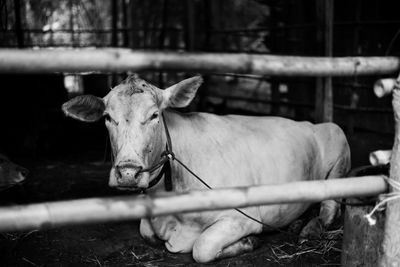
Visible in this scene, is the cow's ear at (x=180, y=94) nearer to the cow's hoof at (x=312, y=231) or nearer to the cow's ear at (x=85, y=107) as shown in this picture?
the cow's ear at (x=85, y=107)

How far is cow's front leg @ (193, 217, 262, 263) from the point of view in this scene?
11.7ft

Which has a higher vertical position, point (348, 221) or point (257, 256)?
point (348, 221)

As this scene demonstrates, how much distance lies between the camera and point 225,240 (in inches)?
144

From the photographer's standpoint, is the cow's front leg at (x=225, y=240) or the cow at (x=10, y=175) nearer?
the cow's front leg at (x=225, y=240)

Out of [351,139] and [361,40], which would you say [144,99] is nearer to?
[351,139]

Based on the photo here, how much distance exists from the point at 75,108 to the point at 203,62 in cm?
186

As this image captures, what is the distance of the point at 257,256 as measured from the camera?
147 inches

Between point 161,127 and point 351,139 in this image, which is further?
point 351,139

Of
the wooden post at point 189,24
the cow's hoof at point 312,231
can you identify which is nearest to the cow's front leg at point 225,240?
the cow's hoof at point 312,231

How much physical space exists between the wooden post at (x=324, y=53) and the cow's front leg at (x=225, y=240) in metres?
2.83

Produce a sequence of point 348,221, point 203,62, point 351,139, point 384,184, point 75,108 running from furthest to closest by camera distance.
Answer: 1. point 351,139
2. point 75,108
3. point 348,221
4. point 384,184
5. point 203,62

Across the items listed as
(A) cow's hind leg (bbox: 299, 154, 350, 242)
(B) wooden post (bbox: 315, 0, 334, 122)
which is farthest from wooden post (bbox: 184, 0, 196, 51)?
(A) cow's hind leg (bbox: 299, 154, 350, 242)

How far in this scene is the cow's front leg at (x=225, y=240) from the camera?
11.7ft

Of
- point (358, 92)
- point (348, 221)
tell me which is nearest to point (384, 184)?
point (348, 221)
